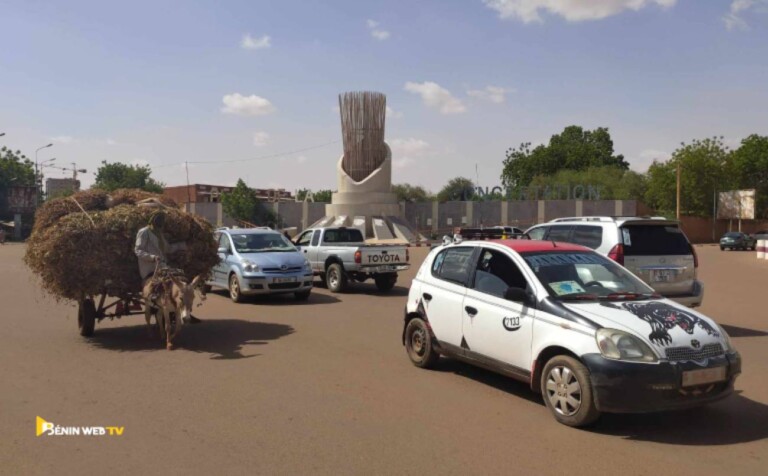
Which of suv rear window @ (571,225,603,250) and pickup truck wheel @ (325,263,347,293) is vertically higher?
suv rear window @ (571,225,603,250)

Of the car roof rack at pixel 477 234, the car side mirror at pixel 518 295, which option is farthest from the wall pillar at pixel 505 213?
the car side mirror at pixel 518 295

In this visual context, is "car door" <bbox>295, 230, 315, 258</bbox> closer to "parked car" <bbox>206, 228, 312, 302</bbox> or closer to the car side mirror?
"parked car" <bbox>206, 228, 312, 302</bbox>

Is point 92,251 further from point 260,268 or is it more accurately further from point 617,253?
point 617,253

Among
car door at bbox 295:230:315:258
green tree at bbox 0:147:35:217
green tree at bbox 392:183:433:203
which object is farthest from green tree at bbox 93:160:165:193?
car door at bbox 295:230:315:258

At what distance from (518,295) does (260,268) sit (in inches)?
346

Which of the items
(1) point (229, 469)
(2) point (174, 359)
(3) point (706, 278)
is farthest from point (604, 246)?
(3) point (706, 278)

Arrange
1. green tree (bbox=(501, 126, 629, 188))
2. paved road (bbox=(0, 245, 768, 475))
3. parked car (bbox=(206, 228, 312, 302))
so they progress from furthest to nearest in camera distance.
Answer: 1. green tree (bbox=(501, 126, 629, 188))
2. parked car (bbox=(206, 228, 312, 302))
3. paved road (bbox=(0, 245, 768, 475))

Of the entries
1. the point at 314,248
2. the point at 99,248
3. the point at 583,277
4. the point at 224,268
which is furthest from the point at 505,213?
the point at 583,277

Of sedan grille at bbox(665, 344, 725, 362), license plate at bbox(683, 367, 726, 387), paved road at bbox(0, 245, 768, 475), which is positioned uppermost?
sedan grille at bbox(665, 344, 725, 362)

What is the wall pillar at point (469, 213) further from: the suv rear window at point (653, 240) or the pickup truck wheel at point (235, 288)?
the suv rear window at point (653, 240)

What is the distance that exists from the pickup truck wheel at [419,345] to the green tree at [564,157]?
81.9 m

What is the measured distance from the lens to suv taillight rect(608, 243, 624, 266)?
10.3 meters

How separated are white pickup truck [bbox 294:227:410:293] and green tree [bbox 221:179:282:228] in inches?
1979

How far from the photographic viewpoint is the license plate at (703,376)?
530 cm
